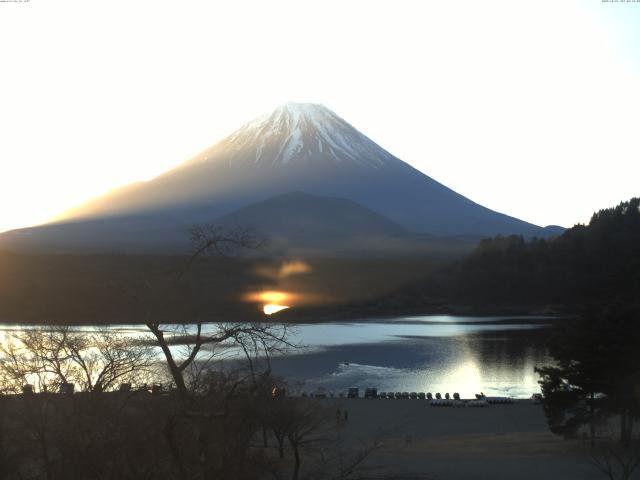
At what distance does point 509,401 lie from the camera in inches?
572

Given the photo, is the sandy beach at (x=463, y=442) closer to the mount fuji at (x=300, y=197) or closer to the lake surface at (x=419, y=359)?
the lake surface at (x=419, y=359)

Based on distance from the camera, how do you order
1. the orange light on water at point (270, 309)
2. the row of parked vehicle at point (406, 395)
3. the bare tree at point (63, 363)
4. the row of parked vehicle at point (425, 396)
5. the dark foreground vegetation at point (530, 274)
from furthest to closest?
the dark foreground vegetation at point (530, 274) → the row of parked vehicle at point (406, 395) → the row of parked vehicle at point (425, 396) → the orange light on water at point (270, 309) → the bare tree at point (63, 363)

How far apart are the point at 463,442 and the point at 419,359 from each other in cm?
1117

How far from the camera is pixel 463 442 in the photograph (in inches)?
417

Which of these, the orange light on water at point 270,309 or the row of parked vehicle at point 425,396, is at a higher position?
the orange light on water at point 270,309

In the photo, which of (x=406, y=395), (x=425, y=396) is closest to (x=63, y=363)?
(x=406, y=395)

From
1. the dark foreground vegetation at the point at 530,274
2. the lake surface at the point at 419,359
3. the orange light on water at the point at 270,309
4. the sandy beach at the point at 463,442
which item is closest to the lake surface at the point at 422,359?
the lake surface at the point at 419,359

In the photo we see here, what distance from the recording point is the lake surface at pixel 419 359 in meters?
17.2

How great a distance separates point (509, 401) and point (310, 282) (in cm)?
2857

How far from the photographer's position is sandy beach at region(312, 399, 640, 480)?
7977 mm

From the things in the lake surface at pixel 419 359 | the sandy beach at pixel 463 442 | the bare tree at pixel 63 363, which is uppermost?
the bare tree at pixel 63 363

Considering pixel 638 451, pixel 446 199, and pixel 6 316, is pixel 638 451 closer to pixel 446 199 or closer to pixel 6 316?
pixel 6 316

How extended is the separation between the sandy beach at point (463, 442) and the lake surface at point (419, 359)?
174 cm

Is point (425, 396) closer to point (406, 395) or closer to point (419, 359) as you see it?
point (406, 395)
